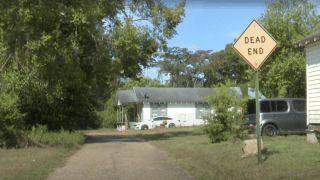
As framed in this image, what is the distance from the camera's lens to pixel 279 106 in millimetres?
18250

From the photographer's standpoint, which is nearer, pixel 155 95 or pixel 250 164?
pixel 250 164

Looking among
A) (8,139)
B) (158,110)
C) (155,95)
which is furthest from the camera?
(155,95)

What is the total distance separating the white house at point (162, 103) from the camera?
41.8m

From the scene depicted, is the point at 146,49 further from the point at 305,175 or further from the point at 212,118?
the point at 305,175

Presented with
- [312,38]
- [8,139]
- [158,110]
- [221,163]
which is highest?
[312,38]

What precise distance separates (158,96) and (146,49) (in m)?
23.0

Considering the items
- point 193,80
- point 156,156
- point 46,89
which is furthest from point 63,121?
point 193,80

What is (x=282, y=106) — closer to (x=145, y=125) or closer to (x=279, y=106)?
(x=279, y=106)

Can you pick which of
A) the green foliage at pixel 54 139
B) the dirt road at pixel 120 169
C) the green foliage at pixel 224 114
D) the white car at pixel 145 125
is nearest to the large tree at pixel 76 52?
the green foliage at pixel 54 139

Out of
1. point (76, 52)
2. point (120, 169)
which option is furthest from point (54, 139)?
point (120, 169)

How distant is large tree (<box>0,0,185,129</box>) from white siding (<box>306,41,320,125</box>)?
25.7 ft

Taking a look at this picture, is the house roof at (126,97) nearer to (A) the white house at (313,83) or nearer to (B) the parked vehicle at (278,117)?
(B) the parked vehicle at (278,117)

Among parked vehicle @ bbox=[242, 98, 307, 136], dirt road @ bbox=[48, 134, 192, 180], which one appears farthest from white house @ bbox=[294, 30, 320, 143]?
dirt road @ bbox=[48, 134, 192, 180]

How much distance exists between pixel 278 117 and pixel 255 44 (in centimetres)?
899
